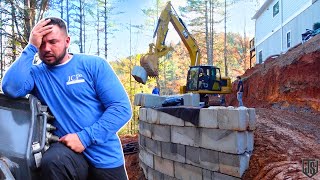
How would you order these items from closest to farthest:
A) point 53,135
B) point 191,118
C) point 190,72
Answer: point 53,135 < point 191,118 < point 190,72

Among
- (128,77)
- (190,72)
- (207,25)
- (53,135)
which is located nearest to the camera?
(53,135)

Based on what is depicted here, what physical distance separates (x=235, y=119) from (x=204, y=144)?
83cm

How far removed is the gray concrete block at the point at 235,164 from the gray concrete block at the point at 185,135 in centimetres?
72

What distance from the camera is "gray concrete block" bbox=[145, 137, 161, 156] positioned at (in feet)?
22.2

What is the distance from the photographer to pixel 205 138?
5.00 meters

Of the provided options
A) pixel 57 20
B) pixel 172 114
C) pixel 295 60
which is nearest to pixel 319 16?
pixel 295 60

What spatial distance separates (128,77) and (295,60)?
24.7 meters

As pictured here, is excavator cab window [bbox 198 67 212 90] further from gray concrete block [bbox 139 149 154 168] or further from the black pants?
the black pants

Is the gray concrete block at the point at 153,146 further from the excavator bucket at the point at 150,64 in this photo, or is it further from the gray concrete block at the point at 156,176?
the excavator bucket at the point at 150,64

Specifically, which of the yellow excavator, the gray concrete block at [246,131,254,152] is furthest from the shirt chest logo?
the yellow excavator

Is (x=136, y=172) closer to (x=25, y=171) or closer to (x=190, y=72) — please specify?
(x=190, y=72)

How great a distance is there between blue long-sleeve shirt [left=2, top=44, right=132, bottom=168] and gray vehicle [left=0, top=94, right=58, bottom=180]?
87 mm

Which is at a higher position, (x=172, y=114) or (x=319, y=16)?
(x=319, y=16)

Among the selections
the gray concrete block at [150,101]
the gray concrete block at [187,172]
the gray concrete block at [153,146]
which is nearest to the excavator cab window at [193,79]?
the gray concrete block at [150,101]
